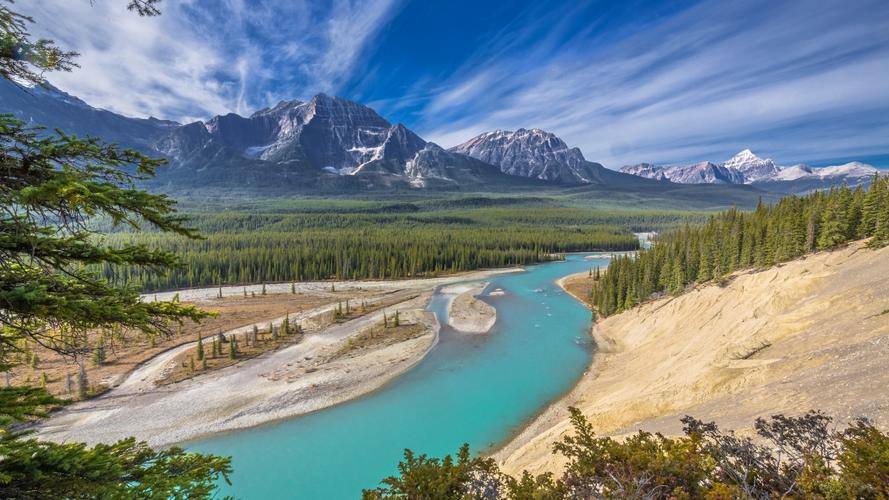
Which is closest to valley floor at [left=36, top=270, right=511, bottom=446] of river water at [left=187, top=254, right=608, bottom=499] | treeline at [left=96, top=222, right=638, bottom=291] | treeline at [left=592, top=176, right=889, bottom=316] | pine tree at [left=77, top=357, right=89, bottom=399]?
pine tree at [left=77, top=357, right=89, bottom=399]

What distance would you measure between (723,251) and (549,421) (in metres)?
36.2

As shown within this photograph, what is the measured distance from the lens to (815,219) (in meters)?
40.1

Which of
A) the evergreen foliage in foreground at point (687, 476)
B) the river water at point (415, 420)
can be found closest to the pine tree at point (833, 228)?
the river water at point (415, 420)

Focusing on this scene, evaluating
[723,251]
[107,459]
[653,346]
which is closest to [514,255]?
[723,251]

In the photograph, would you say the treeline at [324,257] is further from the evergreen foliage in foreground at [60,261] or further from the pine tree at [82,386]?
the evergreen foliage in foreground at [60,261]

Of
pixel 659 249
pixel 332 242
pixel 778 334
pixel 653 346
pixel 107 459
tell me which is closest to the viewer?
pixel 107 459

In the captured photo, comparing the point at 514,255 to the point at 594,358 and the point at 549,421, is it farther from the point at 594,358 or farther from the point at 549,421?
the point at 549,421

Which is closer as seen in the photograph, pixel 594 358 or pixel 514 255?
pixel 594 358

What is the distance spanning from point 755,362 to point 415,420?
25151mm

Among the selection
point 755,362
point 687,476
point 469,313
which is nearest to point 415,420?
point 755,362

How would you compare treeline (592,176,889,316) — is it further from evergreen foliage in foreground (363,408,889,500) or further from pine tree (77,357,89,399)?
pine tree (77,357,89,399)

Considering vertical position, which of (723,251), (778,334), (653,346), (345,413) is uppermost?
(723,251)

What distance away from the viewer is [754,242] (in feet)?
148

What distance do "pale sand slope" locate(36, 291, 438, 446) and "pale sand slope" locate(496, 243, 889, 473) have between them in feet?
60.9
